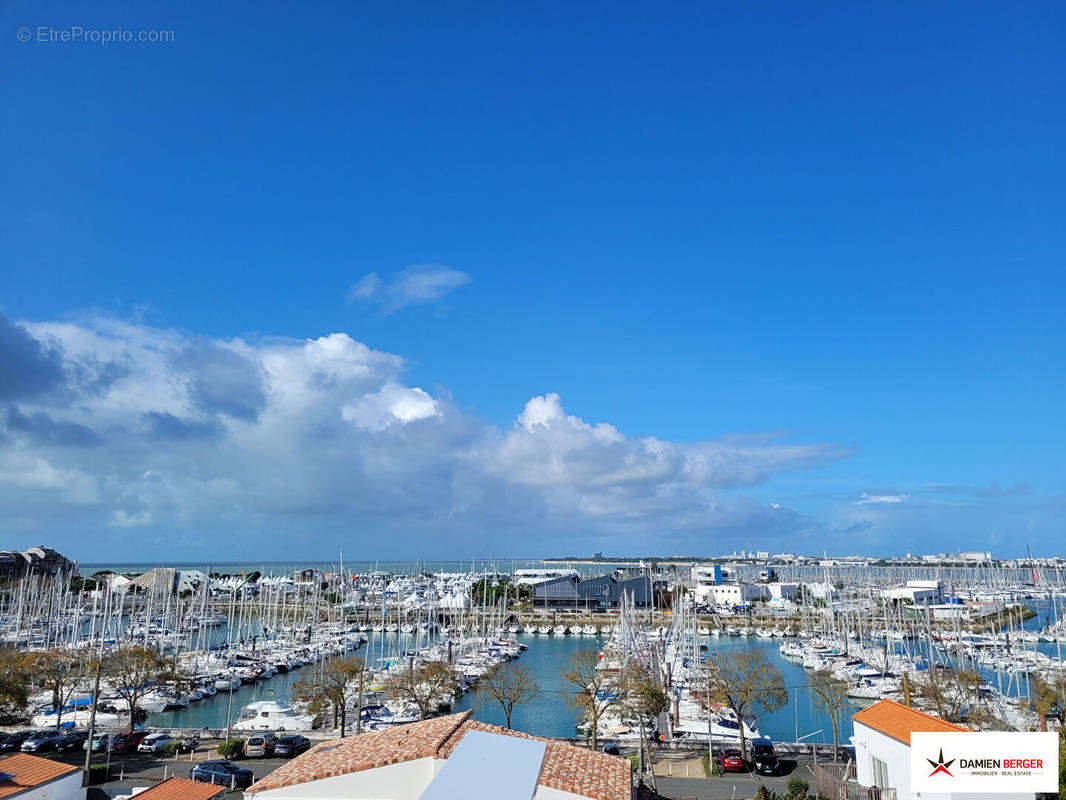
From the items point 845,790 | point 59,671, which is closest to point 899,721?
point 845,790

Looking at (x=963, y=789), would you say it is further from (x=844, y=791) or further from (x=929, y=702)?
(x=929, y=702)

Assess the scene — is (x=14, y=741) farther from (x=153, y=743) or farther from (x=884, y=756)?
(x=884, y=756)

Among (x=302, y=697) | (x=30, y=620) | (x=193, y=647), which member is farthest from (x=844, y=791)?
(x=30, y=620)

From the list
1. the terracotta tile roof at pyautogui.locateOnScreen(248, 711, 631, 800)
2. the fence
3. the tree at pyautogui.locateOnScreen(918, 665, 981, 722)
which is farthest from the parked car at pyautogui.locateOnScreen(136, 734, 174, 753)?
the tree at pyautogui.locateOnScreen(918, 665, 981, 722)

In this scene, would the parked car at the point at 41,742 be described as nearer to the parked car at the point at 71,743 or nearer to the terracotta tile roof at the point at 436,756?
the parked car at the point at 71,743

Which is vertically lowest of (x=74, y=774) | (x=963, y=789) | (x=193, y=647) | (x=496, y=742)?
(x=193, y=647)

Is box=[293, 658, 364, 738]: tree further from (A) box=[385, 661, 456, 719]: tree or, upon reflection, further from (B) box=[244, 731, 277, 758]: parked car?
(B) box=[244, 731, 277, 758]: parked car

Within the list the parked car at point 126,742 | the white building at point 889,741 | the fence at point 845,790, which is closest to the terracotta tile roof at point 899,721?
the white building at point 889,741
